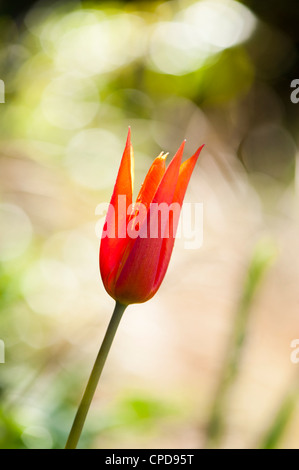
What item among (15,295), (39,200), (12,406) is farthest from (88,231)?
(12,406)

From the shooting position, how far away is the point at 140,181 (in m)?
1.70

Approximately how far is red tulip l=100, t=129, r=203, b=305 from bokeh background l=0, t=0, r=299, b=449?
488 millimetres

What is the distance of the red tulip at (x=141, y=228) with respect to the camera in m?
0.31

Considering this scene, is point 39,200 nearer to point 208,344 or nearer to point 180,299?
point 180,299

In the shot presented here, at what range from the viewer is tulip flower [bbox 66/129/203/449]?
310 mm

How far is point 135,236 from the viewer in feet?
1.08

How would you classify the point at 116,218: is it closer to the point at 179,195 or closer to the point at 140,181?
the point at 179,195

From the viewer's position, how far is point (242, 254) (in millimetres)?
1625

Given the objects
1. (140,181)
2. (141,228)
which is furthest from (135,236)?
(140,181)

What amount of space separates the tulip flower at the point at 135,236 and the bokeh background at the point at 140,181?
19.2 inches

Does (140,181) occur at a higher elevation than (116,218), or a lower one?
higher

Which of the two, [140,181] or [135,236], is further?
[140,181]

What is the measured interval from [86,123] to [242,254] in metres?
0.68

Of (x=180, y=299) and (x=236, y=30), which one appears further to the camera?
(x=236, y=30)
